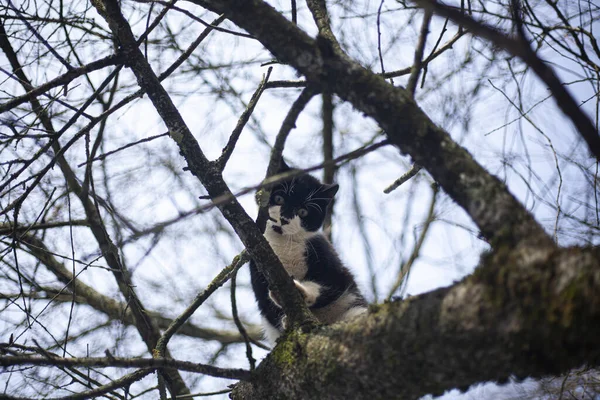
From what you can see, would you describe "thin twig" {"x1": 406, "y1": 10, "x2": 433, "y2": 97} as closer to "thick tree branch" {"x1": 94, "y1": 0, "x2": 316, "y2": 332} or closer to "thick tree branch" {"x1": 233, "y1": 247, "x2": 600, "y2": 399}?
"thick tree branch" {"x1": 233, "y1": 247, "x2": 600, "y2": 399}

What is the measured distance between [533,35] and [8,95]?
122 inches

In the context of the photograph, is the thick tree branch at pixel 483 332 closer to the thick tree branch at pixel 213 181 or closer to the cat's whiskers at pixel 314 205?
the thick tree branch at pixel 213 181

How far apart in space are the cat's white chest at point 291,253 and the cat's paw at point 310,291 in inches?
6.8

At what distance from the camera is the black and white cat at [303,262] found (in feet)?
12.9

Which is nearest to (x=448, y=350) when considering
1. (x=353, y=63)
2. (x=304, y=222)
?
(x=353, y=63)

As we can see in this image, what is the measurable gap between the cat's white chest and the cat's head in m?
0.07

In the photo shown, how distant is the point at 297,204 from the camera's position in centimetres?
423

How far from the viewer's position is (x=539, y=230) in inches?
66.1

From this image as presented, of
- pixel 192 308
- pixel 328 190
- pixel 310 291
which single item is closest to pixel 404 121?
pixel 192 308

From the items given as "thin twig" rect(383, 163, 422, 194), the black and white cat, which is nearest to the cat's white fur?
the black and white cat

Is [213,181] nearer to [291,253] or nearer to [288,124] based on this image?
[288,124]

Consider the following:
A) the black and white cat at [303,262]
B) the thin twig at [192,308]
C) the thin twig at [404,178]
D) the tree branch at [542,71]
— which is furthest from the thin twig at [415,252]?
the tree branch at [542,71]

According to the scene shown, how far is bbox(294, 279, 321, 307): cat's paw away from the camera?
3.57m

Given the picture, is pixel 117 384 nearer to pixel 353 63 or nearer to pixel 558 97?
pixel 353 63
